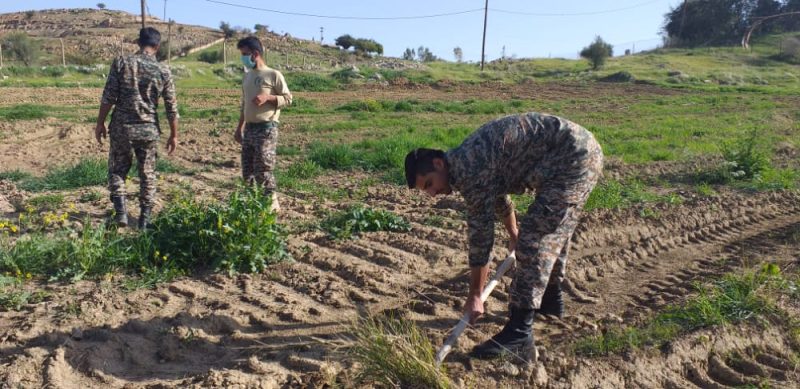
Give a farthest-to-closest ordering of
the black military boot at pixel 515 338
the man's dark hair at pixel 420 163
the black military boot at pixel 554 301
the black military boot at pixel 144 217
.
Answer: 1. the black military boot at pixel 144 217
2. the black military boot at pixel 554 301
3. the black military boot at pixel 515 338
4. the man's dark hair at pixel 420 163

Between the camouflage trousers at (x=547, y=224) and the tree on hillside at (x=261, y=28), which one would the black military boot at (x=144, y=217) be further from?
the tree on hillside at (x=261, y=28)

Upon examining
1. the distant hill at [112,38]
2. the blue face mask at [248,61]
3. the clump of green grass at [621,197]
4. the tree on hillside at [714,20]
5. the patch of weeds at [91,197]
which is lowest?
the patch of weeds at [91,197]

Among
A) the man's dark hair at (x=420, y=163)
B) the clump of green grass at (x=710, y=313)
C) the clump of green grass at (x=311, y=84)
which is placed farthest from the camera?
the clump of green grass at (x=311, y=84)

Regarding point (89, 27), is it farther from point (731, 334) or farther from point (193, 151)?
point (731, 334)

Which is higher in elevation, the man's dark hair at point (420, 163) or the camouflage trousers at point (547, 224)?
the man's dark hair at point (420, 163)

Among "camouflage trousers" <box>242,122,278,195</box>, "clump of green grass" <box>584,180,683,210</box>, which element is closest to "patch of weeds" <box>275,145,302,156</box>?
"camouflage trousers" <box>242,122,278,195</box>

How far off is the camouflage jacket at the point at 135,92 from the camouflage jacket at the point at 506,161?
3.45m

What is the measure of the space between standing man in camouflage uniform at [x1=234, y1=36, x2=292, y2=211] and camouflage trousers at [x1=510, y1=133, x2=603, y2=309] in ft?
10.0

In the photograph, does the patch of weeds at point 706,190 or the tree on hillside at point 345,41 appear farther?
Answer: the tree on hillside at point 345,41

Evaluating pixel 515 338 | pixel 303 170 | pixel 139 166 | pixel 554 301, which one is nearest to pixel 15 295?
pixel 139 166

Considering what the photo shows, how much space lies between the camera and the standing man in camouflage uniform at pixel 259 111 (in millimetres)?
5934

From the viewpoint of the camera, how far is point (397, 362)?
3.09 m

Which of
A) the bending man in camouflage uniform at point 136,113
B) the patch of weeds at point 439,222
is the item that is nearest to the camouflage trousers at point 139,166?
the bending man in camouflage uniform at point 136,113

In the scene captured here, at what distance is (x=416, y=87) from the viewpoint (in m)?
27.2
